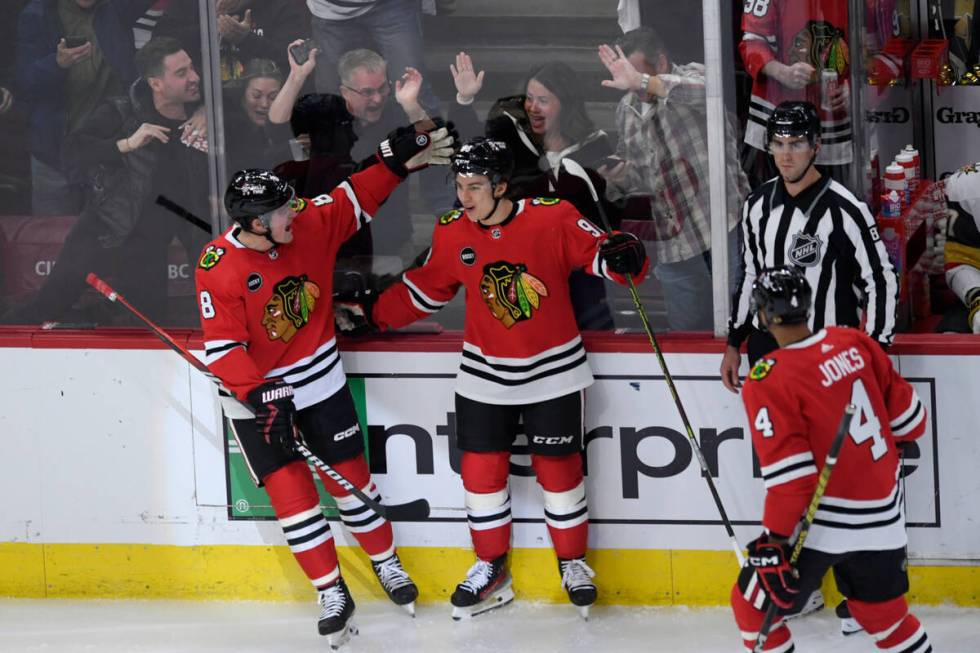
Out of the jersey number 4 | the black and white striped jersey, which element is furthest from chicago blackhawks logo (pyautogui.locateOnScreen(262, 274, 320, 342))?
the jersey number 4

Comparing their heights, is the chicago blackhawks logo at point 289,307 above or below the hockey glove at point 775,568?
above

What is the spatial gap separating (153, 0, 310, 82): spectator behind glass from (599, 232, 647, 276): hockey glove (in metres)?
1.05

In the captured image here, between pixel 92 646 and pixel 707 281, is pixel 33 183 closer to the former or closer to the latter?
pixel 92 646

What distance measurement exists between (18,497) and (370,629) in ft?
3.54

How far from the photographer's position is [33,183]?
4320 millimetres

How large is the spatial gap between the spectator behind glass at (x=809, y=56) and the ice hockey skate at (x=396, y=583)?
1.51 m

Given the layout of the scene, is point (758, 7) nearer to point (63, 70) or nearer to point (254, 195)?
point (254, 195)

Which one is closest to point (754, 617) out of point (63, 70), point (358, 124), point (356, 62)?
point (358, 124)

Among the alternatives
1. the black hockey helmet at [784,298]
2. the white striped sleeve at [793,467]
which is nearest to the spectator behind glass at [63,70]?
the black hockey helmet at [784,298]

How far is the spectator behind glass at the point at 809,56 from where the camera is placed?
151 inches

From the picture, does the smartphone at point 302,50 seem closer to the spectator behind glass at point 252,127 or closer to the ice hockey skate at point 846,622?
the spectator behind glass at point 252,127

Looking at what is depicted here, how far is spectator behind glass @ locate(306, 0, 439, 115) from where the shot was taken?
13.5 feet

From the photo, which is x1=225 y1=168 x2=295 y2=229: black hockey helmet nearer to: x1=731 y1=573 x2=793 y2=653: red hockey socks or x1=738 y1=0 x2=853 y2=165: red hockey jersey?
x1=738 y1=0 x2=853 y2=165: red hockey jersey

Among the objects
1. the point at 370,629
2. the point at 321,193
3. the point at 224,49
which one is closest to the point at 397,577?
the point at 370,629
